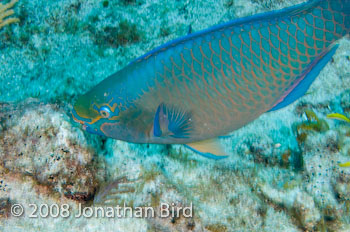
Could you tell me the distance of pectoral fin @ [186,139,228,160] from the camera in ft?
7.83

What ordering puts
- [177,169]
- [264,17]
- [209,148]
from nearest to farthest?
[264,17] → [209,148] → [177,169]

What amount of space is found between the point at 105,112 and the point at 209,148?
108 centimetres

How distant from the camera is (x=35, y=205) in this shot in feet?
8.40

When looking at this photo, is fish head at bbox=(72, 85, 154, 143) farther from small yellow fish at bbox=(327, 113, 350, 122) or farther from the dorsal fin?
small yellow fish at bbox=(327, 113, 350, 122)

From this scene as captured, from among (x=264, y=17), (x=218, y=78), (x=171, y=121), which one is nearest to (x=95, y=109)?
(x=171, y=121)

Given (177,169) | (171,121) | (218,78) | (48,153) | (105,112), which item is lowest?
(177,169)

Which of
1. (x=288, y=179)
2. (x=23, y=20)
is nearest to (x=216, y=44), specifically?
(x=288, y=179)

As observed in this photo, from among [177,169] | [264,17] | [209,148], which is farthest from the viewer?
[177,169]

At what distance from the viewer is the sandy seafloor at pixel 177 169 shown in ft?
8.30

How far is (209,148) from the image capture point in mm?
2443

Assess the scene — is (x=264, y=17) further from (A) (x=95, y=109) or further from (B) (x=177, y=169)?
(B) (x=177, y=169)

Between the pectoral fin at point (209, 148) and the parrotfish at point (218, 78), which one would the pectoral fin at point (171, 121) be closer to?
the parrotfish at point (218, 78)

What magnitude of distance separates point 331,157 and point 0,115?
3.73 metres

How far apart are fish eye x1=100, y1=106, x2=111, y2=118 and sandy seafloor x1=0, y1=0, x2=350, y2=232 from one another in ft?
2.05
